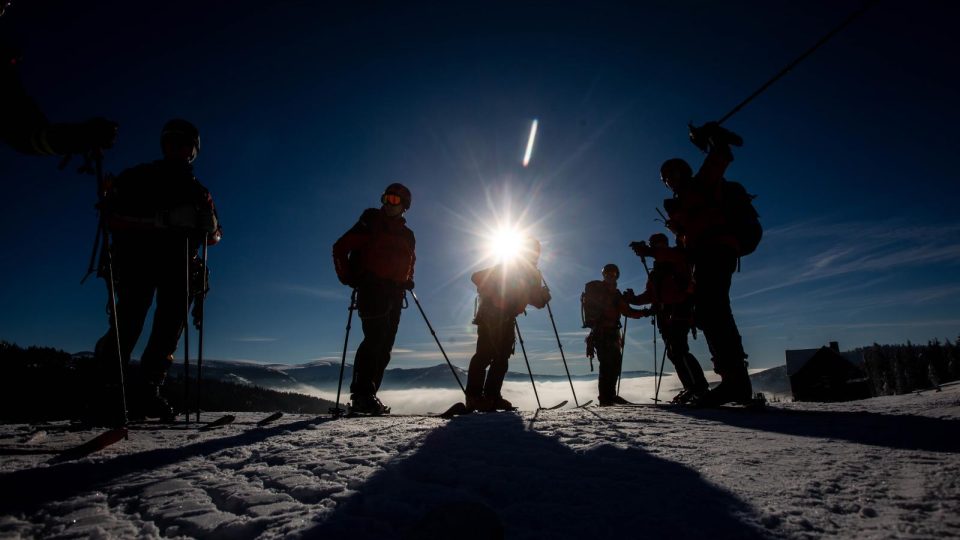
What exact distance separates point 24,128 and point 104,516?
306 cm

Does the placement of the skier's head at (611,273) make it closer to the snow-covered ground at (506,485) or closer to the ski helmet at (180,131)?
the snow-covered ground at (506,485)

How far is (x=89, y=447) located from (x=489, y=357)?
4.05m

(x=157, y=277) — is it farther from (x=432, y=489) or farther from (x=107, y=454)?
(x=432, y=489)

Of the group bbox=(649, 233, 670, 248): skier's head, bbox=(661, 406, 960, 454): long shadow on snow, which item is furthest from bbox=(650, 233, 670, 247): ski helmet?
bbox=(661, 406, 960, 454): long shadow on snow

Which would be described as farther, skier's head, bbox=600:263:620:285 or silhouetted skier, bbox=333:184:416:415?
skier's head, bbox=600:263:620:285

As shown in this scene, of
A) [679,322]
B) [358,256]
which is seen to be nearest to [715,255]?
[679,322]

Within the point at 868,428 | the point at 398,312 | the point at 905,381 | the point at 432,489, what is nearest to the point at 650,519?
the point at 432,489

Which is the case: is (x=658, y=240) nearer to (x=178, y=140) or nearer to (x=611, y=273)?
(x=611, y=273)

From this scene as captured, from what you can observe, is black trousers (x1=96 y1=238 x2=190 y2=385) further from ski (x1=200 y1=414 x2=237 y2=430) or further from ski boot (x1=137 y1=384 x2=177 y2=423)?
ski (x1=200 y1=414 x2=237 y2=430)

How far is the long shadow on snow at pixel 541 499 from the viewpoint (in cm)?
106

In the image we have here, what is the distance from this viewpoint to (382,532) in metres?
1.07

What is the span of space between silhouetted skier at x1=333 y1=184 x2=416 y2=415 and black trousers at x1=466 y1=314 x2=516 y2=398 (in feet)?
3.74

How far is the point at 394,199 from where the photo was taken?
524cm

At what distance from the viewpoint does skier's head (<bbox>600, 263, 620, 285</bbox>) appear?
8.15m
